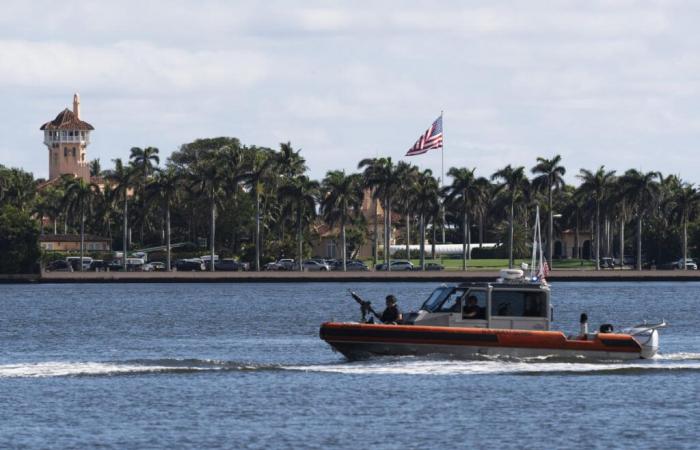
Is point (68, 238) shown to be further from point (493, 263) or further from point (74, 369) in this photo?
point (74, 369)

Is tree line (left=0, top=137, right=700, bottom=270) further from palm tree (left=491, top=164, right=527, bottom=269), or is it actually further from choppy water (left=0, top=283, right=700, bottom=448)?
choppy water (left=0, top=283, right=700, bottom=448)

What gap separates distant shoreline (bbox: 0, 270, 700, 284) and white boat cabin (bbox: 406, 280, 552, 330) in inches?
3795

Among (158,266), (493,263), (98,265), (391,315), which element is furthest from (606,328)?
(493,263)

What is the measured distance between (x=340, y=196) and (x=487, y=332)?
117m

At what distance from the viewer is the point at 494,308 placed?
49.0m

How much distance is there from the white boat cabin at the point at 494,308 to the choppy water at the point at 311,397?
54.6 inches

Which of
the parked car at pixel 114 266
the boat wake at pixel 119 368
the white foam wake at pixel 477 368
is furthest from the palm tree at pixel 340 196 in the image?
the white foam wake at pixel 477 368

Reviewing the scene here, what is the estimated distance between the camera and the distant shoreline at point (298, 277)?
148000 mm

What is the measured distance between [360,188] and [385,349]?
12133 cm

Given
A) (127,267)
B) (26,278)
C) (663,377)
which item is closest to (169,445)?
(663,377)

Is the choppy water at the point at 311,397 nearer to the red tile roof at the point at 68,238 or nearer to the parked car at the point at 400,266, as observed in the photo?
the parked car at the point at 400,266

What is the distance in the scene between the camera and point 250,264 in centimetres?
16950

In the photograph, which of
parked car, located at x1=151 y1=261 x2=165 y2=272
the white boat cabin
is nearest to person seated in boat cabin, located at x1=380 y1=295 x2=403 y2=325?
the white boat cabin

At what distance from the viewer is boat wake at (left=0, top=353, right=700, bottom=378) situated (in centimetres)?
4747
